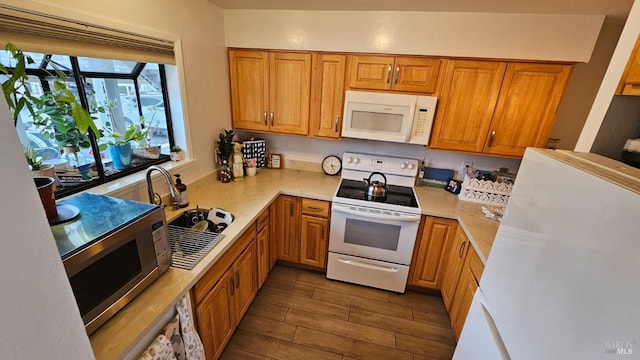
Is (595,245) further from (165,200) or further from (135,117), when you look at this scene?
(135,117)

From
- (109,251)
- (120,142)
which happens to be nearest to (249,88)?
(120,142)

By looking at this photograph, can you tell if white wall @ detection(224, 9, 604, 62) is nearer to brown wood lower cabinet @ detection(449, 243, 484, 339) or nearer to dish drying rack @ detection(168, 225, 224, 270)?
brown wood lower cabinet @ detection(449, 243, 484, 339)

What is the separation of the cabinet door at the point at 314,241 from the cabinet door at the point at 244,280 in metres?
0.56

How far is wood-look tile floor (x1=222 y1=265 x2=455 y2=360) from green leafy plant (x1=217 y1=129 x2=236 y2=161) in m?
1.25

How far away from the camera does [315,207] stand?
2318 millimetres

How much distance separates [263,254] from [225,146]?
1.03 m

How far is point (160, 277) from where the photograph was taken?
3.90 feet

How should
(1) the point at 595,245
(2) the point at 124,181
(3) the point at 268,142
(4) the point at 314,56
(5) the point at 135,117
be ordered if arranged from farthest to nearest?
(3) the point at 268,142 < (4) the point at 314,56 < (5) the point at 135,117 < (2) the point at 124,181 < (1) the point at 595,245

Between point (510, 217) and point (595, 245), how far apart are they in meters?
0.41

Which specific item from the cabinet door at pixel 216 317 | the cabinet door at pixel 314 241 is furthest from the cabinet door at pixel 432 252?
the cabinet door at pixel 216 317

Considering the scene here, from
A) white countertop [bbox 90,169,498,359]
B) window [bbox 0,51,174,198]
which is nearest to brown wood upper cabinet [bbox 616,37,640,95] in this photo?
white countertop [bbox 90,169,498,359]

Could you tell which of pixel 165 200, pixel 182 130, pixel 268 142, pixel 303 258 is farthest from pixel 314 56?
pixel 303 258

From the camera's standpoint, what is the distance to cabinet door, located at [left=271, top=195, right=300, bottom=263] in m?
2.36

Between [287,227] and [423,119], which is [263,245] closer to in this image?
[287,227]
